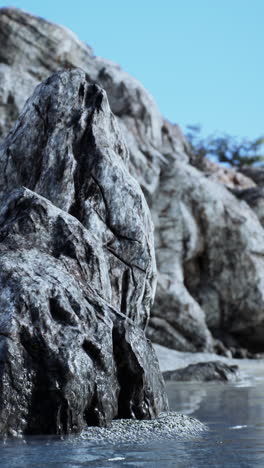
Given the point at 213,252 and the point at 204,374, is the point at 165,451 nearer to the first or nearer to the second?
the point at 204,374

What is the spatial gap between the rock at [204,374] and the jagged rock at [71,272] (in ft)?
12.7

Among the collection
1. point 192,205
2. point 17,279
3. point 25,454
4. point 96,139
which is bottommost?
point 25,454

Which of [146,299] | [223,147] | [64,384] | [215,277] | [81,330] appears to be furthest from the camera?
[223,147]

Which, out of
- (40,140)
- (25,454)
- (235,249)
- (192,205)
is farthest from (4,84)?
(25,454)

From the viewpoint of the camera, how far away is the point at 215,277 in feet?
69.7

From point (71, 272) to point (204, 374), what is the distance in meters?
6.49

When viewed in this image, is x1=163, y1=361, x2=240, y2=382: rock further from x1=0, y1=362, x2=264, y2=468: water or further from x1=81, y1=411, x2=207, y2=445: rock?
x1=81, y1=411, x2=207, y2=445: rock

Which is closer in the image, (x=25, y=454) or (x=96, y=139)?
(x=25, y=454)

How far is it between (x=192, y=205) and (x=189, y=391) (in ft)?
38.4

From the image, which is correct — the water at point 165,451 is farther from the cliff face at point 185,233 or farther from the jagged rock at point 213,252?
the jagged rock at point 213,252

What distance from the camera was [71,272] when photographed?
6078 millimetres

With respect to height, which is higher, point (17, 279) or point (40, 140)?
point (40, 140)

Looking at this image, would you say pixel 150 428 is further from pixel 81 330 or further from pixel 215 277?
pixel 215 277

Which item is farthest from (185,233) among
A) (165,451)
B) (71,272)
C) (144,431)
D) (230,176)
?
(165,451)
